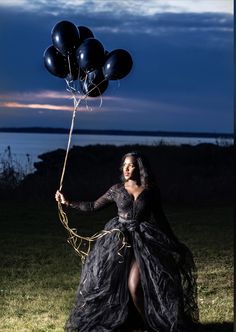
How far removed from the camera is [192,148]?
52.5 feet

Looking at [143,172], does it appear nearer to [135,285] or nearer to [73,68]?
[135,285]

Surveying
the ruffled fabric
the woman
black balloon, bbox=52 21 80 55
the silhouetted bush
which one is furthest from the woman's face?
the silhouetted bush

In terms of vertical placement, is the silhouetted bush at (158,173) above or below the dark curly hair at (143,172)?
below

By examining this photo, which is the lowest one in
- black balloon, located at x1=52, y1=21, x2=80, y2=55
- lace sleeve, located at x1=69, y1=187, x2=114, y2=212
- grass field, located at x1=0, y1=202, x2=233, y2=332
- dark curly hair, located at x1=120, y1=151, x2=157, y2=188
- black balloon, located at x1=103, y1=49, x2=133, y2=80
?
grass field, located at x1=0, y1=202, x2=233, y2=332

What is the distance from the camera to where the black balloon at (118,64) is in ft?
19.1

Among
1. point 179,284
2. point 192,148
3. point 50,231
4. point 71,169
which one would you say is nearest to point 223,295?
point 179,284

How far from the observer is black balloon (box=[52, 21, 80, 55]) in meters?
5.91

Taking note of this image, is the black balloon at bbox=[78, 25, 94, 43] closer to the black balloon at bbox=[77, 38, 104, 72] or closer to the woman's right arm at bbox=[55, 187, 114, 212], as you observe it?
the black balloon at bbox=[77, 38, 104, 72]

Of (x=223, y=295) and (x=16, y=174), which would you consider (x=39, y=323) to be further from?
(x=16, y=174)

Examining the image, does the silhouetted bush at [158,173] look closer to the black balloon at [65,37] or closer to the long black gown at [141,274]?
the black balloon at [65,37]

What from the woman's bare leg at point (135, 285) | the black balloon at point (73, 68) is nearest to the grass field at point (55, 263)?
the woman's bare leg at point (135, 285)

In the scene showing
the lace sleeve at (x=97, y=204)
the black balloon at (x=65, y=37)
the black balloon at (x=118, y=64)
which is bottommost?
the lace sleeve at (x=97, y=204)

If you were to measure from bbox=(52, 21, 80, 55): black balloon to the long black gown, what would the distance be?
1.21 m

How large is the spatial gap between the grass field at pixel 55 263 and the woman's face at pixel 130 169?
4.51 ft
